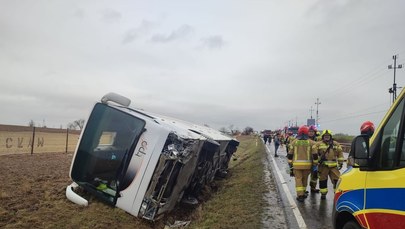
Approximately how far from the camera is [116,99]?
24.5 ft

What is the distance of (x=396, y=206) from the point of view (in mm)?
2885

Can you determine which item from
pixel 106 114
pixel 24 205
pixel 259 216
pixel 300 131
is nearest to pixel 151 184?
pixel 106 114

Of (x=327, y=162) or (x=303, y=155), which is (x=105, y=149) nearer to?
(x=303, y=155)

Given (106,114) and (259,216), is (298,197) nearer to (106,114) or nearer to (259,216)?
(259,216)

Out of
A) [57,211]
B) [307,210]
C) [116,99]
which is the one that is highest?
[116,99]

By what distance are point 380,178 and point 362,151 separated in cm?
30

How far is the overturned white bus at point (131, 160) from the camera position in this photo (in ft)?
20.7

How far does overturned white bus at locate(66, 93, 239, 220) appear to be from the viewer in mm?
6312

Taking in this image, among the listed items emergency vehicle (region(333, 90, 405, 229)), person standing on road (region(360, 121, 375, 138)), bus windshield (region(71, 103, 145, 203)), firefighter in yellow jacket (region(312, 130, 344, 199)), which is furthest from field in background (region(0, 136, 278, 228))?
emergency vehicle (region(333, 90, 405, 229))

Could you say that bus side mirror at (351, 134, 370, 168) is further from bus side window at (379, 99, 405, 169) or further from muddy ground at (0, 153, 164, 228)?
muddy ground at (0, 153, 164, 228)

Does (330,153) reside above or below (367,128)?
below

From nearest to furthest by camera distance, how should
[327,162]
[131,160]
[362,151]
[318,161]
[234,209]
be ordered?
[362,151] < [131,160] < [234,209] < [327,162] < [318,161]

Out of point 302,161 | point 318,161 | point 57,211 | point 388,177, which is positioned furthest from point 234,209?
point 388,177

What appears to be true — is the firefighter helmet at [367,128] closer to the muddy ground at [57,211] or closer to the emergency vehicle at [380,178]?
the muddy ground at [57,211]
